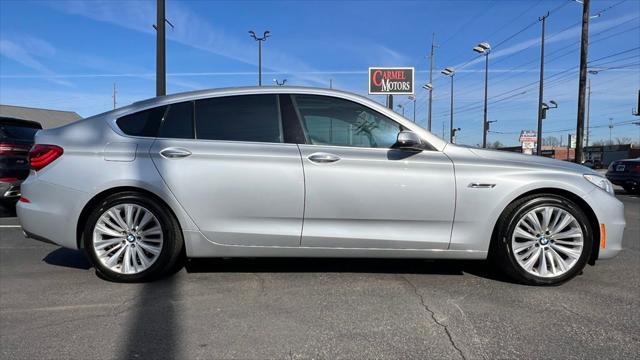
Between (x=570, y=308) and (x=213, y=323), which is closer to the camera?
(x=213, y=323)

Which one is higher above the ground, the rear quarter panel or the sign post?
the sign post

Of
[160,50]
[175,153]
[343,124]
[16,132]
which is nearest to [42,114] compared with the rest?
[160,50]

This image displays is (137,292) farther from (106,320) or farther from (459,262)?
(459,262)

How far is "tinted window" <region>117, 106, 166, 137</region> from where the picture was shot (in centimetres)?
424

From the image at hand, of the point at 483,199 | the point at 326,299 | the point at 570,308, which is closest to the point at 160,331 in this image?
the point at 326,299

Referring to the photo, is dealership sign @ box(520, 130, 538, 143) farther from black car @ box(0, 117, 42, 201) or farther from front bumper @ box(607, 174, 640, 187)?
black car @ box(0, 117, 42, 201)

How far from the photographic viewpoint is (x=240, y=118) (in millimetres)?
4258

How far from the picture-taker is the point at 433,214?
4.04m

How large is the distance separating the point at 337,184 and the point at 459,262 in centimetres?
186

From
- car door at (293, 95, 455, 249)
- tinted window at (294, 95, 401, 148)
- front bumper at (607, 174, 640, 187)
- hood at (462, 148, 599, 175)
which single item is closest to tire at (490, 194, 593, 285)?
hood at (462, 148, 599, 175)

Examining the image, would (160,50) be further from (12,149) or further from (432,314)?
(432,314)

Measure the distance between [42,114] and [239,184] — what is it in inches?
2252

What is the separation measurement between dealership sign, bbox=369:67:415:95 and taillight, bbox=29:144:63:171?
17.3 meters

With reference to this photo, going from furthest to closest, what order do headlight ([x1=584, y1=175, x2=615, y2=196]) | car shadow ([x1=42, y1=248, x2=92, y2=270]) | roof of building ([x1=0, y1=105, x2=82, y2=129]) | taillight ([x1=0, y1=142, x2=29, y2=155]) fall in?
roof of building ([x1=0, y1=105, x2=82, y2=129])
taillight ([x1=0, y1=142, x2=29, y2=155])
car shadow ([x1=42, y1=248, x2=92, y2=270])
headlight ([x1=584, y1=175, x2=615, y2=196])
